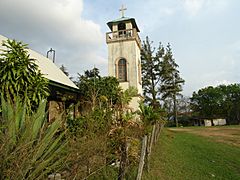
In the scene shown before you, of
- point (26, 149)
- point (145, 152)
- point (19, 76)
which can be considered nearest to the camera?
point (26, 149)

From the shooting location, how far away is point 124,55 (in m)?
21.0

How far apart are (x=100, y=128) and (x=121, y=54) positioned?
609 inches

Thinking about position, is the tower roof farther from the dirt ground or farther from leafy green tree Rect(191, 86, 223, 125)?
leafy green tree Rect(191, 86, 223, 125)

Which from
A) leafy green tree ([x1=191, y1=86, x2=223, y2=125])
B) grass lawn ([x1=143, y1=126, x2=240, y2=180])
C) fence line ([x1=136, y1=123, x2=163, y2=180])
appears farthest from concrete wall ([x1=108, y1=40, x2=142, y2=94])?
leafy green tree ([x1=191, y1=86, x2=223, y2=125])

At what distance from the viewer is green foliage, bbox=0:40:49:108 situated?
287 inches

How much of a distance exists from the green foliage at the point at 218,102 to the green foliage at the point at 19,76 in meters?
43.4

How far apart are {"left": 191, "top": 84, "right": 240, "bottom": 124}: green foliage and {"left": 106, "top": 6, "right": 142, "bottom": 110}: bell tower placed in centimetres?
3060

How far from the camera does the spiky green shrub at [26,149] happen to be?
102 inches

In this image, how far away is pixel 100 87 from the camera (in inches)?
587

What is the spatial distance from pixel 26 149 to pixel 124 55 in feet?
61.4

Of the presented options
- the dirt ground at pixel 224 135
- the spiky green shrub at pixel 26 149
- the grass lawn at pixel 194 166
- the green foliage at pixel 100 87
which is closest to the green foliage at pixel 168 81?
the dirt ground at pixel 224 135

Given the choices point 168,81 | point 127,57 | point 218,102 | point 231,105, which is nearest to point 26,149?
point 127,57

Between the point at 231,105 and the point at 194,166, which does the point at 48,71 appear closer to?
the point at 194,166

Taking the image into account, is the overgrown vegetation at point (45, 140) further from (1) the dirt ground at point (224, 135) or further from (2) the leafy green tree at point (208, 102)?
(2) the leafy green tree at point (208, 102)
